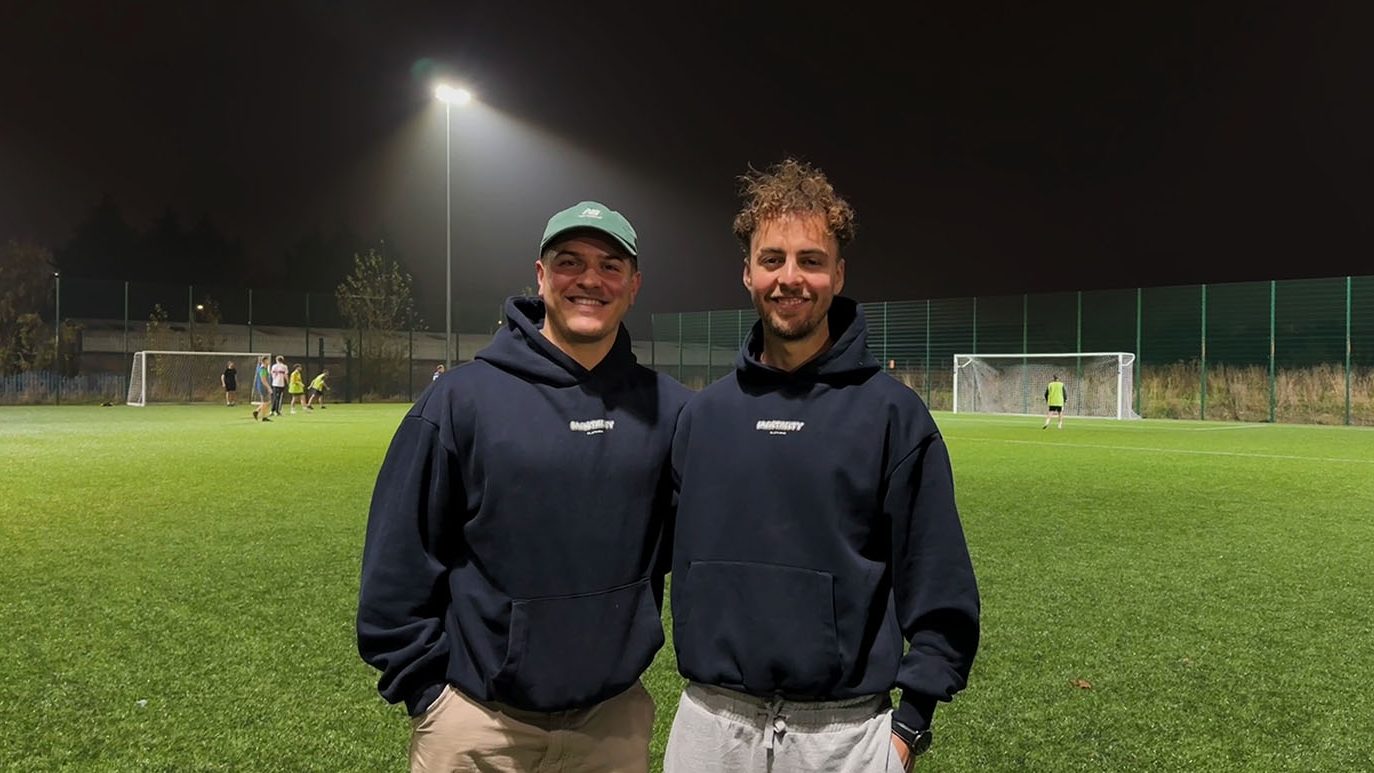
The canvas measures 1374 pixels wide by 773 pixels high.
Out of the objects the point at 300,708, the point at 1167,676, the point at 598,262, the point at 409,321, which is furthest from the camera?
the point at 409,321

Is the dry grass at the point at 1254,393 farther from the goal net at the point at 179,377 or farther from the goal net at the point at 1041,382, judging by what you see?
the goal net at the point at 179,377

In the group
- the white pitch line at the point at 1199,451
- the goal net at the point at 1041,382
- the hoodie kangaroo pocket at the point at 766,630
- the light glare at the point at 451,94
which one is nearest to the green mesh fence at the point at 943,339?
the goal net at the point at 1041,382

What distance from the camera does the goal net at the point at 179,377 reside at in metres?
35.0

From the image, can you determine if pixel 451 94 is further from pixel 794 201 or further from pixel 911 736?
pixel 911 736

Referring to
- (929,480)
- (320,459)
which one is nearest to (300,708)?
(929,480)

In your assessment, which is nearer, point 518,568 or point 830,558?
point 830,558

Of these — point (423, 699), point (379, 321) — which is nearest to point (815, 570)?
point (423, 699)

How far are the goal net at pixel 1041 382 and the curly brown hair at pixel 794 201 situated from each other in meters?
32.2

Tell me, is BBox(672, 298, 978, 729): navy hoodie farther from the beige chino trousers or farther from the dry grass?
the dry grass

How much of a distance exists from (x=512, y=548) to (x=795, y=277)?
90 cm

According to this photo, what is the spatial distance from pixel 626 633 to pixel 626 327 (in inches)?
32.1

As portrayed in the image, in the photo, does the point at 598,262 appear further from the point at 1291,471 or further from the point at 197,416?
the point at 197,416

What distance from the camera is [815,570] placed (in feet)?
6.52

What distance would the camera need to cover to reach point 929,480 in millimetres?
2012
